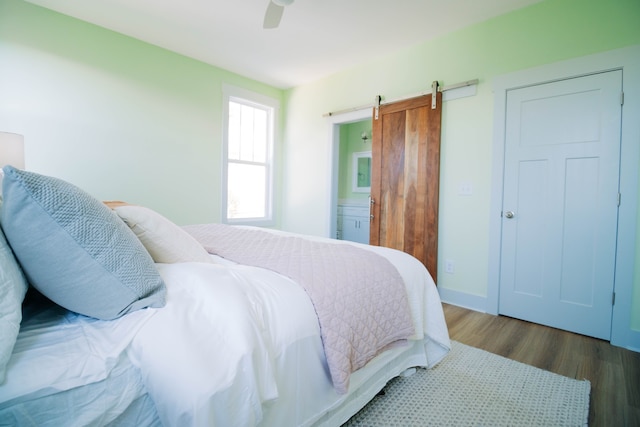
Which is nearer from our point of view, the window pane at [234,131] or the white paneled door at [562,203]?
the white paneled door at [562,203]

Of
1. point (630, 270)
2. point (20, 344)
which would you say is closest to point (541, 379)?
point (630, 270)

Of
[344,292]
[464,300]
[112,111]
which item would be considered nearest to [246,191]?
[112,111]

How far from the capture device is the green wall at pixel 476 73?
6.96ft

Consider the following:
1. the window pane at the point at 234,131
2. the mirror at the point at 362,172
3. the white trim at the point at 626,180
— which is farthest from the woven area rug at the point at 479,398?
the mirror at the point at 362,172

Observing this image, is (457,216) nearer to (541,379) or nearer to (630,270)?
(630,270)

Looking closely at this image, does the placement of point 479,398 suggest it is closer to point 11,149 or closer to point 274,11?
point 274,11

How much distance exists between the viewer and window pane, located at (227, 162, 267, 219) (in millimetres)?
4004

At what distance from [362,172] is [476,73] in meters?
2.59

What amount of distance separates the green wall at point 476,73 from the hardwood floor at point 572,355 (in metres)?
0.30

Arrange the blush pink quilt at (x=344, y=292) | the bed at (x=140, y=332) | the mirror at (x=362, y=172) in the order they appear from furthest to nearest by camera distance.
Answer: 1. the mirror at (x=362, y=172)
2. the blush pink quilt at (x=344, y=292)
3. the bed at (x=140, y=332)

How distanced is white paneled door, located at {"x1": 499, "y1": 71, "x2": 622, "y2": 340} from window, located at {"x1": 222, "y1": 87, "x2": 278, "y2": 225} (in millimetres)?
3028

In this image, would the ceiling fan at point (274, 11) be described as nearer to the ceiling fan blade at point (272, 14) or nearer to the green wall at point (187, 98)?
the ceiling fan blade at point (272, 14)

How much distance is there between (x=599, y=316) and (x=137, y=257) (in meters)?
2.93

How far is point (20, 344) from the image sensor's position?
24.9 inches
